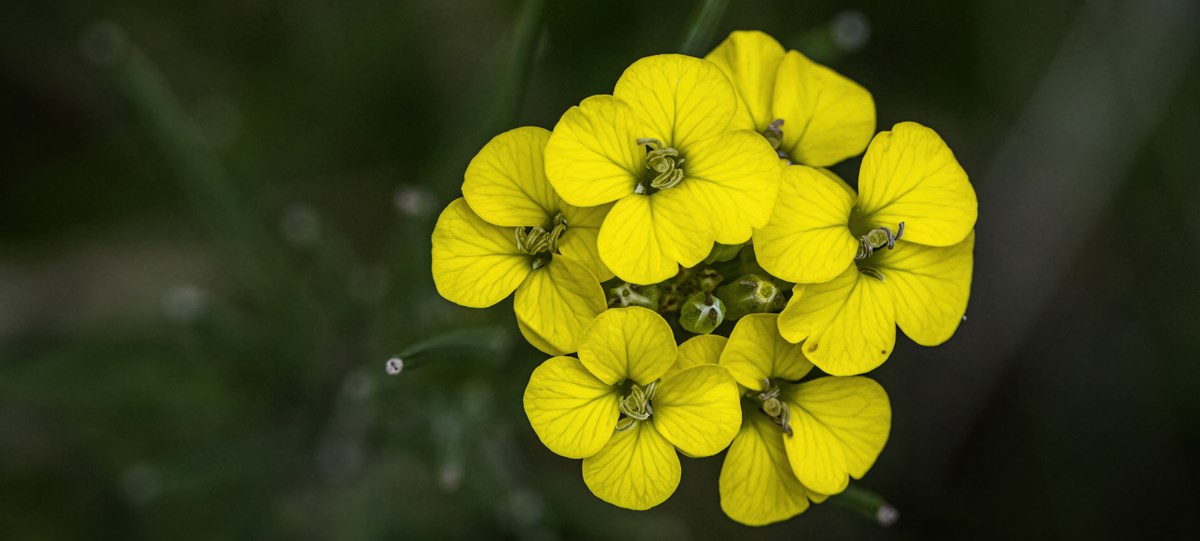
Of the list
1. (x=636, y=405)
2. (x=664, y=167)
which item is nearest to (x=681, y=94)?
(x=664, y=167)

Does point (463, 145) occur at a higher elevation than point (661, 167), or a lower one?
lower

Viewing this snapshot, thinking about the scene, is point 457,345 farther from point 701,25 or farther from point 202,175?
point 202,175

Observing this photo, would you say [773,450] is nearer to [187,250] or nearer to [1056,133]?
[1056,133]

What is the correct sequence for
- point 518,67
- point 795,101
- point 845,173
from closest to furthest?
point 795,101 < point 518,67 < point 845,173

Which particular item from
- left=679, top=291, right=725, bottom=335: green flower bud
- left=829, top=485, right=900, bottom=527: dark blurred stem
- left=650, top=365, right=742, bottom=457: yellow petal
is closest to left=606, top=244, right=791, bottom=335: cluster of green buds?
left=679, top=291, right=725, bottom=335: green flower bud

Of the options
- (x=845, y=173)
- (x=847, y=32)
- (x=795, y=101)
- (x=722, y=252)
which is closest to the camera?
(x=722, y=252)

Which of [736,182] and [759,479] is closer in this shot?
[736,182]

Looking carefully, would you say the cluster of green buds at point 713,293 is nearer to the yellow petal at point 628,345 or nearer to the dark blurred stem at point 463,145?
the yellow petal at point 628,345

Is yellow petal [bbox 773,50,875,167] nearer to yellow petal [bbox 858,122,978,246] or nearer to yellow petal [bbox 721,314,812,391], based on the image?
yellow petal [bbox 858,122,978,246]
